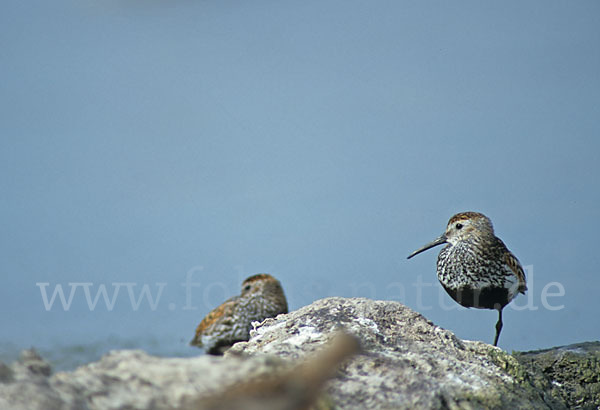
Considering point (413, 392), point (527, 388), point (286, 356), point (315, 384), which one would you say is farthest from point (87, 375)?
point (527, 388)

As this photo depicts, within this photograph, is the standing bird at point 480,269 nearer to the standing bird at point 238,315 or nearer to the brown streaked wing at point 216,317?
the standing bird at point 238,315

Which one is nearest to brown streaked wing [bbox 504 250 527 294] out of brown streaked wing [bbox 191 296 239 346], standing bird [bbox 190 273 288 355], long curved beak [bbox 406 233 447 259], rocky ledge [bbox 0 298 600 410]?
long curved beak [bbox 406 233 447 259]

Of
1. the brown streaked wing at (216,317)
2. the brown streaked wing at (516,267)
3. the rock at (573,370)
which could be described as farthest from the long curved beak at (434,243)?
the brown streaked wing at (216,317)

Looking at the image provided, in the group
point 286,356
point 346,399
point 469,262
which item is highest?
point 469,262

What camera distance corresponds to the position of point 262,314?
1052 cm

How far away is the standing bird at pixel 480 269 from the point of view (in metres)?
7.20

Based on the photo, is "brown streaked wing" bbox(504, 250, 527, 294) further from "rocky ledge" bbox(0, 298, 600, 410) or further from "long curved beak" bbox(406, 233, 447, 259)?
"rocky ledge" bbox(0, 298, 600, 410)

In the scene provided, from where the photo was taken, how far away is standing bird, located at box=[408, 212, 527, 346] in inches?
283

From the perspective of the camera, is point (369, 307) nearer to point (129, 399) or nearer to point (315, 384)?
point (129, 399)

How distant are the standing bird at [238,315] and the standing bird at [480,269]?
13.2ft

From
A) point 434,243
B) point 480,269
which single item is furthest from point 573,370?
point 434,243

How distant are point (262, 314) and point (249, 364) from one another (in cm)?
824

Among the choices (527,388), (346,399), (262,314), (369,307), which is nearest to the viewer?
(346,399)

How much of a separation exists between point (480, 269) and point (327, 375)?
5835 mm
